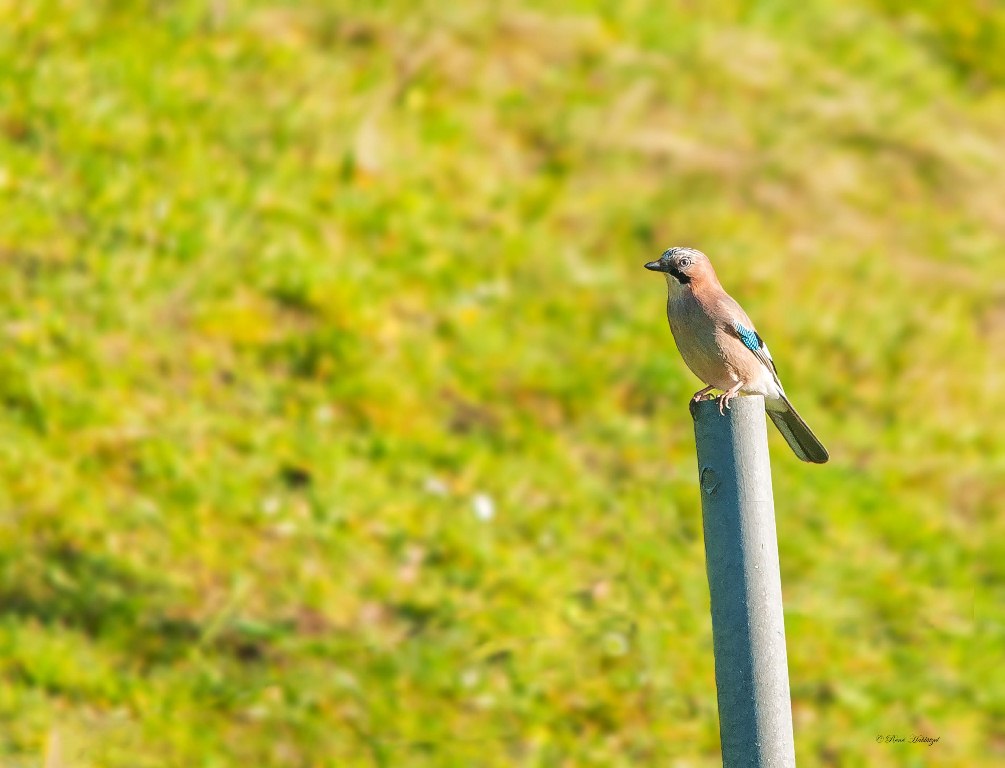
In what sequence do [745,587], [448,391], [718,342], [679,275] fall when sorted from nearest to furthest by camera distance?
[745,587], [718,342], [679,275], [448,391]

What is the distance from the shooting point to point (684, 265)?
4.77 meters

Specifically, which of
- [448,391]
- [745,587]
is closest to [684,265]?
[745,587]

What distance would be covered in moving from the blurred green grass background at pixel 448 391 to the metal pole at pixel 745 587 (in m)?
2.68

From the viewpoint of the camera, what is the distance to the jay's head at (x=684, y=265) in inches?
187

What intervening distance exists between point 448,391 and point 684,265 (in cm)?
282

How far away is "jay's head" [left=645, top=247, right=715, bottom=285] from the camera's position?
475 cm

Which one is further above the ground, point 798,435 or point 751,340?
point 751,340

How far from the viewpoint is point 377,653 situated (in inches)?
233

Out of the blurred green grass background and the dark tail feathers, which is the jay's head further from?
the blurred green grass background

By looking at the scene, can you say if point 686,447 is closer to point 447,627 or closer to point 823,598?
point 823,598

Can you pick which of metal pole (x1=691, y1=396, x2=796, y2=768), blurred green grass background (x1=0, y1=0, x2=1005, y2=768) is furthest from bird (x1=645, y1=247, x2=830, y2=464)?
blurred green grass background (x1=0, y1=0, x2=1005, y2=768)

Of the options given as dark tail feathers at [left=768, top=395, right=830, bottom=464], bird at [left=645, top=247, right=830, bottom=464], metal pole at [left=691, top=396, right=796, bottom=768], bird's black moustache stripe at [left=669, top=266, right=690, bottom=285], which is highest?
bird's black moustache stripe at [left=669, top=266, right=690, bottom=285]

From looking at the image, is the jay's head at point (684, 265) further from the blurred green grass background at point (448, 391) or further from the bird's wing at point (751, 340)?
the blurred green grass background at point (448, 391)

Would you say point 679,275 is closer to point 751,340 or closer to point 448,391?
point 751,340
